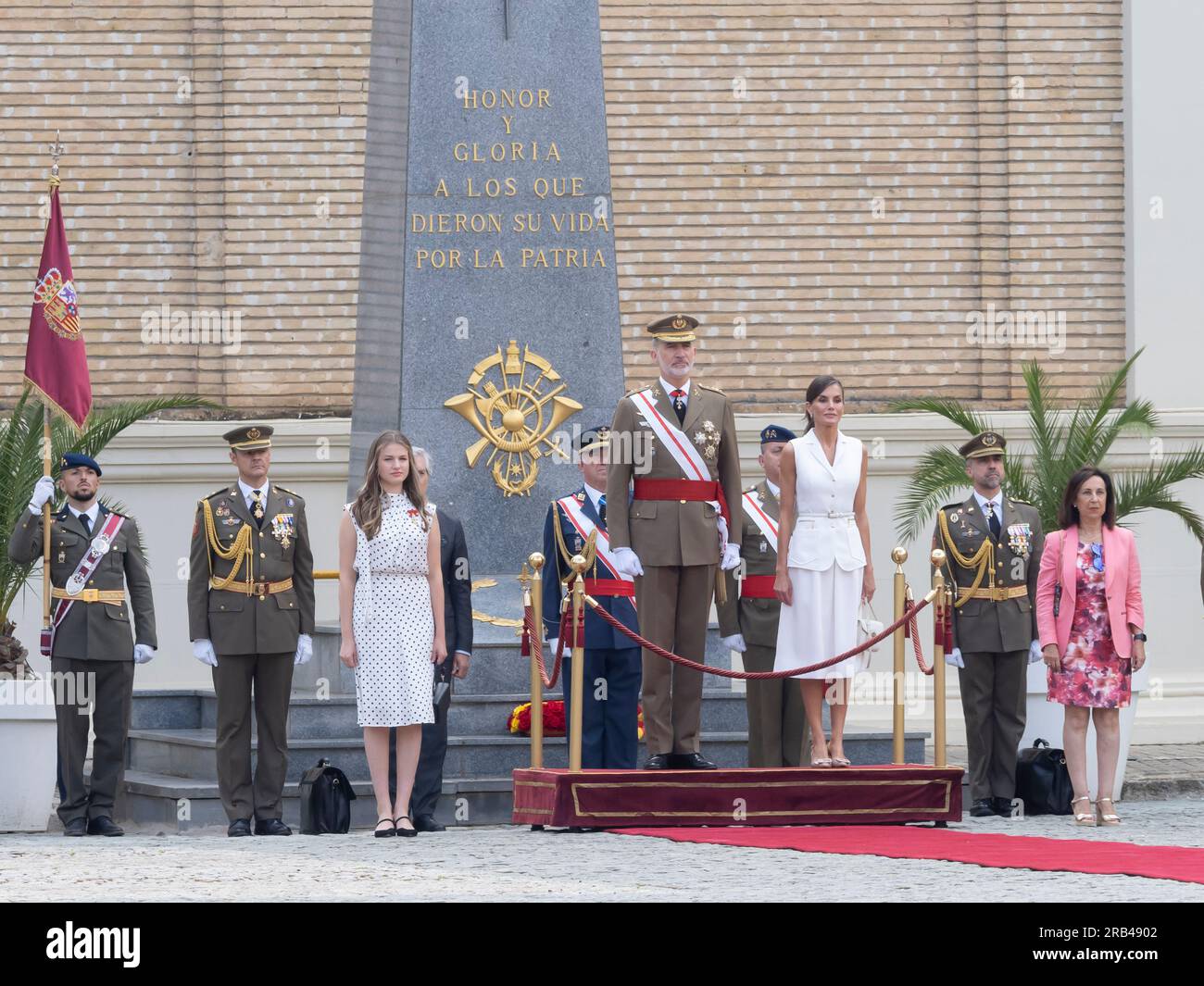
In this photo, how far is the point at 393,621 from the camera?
31.1 feet

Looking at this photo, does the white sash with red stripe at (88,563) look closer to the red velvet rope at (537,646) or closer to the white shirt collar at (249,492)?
the white shirt collar at (249,492)

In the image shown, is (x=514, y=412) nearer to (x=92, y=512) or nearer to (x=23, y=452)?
(x=92, y=512)

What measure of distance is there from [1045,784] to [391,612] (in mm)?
3176

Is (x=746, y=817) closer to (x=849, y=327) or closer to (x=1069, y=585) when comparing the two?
(x=1069, y=585)

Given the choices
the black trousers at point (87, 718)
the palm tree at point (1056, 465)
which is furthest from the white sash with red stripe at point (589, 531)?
the palm tree at point (1056, 465)

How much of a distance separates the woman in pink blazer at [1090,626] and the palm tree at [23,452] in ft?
16.1

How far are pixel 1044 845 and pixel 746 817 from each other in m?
1.16

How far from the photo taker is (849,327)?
54.4 ft

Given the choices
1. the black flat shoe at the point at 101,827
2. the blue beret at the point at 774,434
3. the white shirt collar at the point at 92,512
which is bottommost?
the black flat shoe at the point at 101,827

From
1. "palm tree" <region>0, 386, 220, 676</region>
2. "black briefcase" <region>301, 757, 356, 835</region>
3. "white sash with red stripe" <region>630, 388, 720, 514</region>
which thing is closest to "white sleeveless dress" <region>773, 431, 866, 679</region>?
"white sash with red stripe" <region>630, 388, 720, 514</region>

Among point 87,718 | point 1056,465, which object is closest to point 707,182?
point 1056,465

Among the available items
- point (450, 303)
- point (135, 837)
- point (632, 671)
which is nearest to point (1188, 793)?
point (632, 671)

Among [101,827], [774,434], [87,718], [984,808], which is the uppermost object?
[774,434]

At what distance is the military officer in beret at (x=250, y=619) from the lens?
10.0 meters
